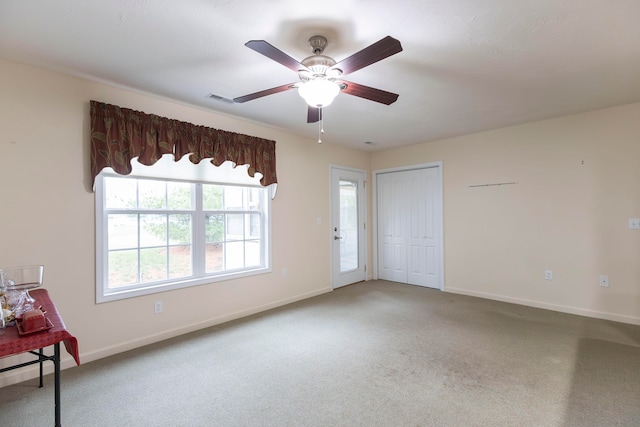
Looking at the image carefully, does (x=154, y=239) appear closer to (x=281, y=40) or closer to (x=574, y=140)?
(x=281, y=40)

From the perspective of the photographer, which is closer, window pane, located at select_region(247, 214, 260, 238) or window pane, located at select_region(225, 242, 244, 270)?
window pane, located at select_region(225, 242, 244, 270)

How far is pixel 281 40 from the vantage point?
215cm

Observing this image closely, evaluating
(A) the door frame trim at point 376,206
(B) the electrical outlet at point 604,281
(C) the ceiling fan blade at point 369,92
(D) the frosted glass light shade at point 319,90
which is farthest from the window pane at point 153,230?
(B) the electrical outlet at point 604,281

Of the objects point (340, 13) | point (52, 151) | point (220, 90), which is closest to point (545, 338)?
point (340, 13)

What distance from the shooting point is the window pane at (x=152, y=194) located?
3102mm

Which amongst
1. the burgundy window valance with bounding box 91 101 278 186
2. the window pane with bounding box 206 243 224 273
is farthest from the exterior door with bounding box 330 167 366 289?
the window pane with bounding box 206 243 224 273

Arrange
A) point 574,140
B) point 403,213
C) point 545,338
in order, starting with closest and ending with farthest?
1. point 545,338
2. point 574,140
3. point 403,213

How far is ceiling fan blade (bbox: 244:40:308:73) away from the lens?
5.25ft

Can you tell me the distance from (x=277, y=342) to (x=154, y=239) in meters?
1.64

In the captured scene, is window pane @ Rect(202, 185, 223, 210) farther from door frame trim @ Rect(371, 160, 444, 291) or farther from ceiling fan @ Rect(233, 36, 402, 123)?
door frame trim @ Rect(371, 160, 444, 291)

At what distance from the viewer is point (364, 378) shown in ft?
7.86

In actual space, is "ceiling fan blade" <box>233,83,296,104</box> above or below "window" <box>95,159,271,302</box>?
above

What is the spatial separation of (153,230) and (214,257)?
75 centimetres

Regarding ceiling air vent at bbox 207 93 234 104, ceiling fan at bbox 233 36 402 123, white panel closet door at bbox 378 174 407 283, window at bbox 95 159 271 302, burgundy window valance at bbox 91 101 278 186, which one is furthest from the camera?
white panel closet door at bbox 378 174 407 283
